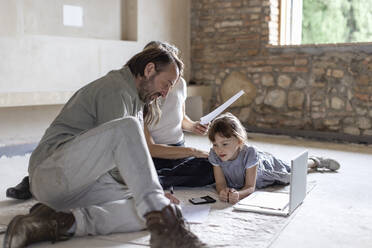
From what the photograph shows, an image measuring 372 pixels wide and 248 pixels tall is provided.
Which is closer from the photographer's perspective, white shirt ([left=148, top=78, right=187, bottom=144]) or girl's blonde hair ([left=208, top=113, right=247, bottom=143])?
girl's blonde hair ([left=208, top=113, right=247, bottom=143])

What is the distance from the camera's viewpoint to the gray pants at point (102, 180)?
1576mm

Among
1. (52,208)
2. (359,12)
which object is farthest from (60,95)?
(359,12)

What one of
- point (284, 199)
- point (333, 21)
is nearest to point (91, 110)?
point (284, 199)

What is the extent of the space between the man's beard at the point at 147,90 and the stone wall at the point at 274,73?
369 centimetres

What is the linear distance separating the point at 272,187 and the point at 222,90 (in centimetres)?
332

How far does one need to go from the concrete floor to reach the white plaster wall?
627mm

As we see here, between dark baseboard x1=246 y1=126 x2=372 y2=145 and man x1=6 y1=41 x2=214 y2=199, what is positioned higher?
man x1=6 y1=41 x2=214 y2=199

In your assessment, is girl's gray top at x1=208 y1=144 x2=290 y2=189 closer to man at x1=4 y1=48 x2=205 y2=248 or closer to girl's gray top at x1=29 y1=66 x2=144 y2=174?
man at x1=4 y1=48 x2=205 y2=248

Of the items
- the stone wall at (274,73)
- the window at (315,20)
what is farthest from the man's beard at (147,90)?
the window at (315,20)

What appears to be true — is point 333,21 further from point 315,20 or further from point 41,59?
point 41,59

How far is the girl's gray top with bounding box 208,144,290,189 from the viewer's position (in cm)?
261

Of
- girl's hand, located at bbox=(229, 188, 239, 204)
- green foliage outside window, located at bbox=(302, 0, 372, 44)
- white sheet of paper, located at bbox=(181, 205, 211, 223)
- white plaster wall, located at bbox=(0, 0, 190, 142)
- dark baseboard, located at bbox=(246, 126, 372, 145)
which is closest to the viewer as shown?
white sheet of paper, located at bbox=(181, 205, 211, 223)

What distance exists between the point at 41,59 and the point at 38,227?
2.94 m

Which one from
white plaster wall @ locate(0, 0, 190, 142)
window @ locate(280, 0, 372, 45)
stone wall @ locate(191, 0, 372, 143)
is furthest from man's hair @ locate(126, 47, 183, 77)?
window @ locate(280, 0, 372, 45)
